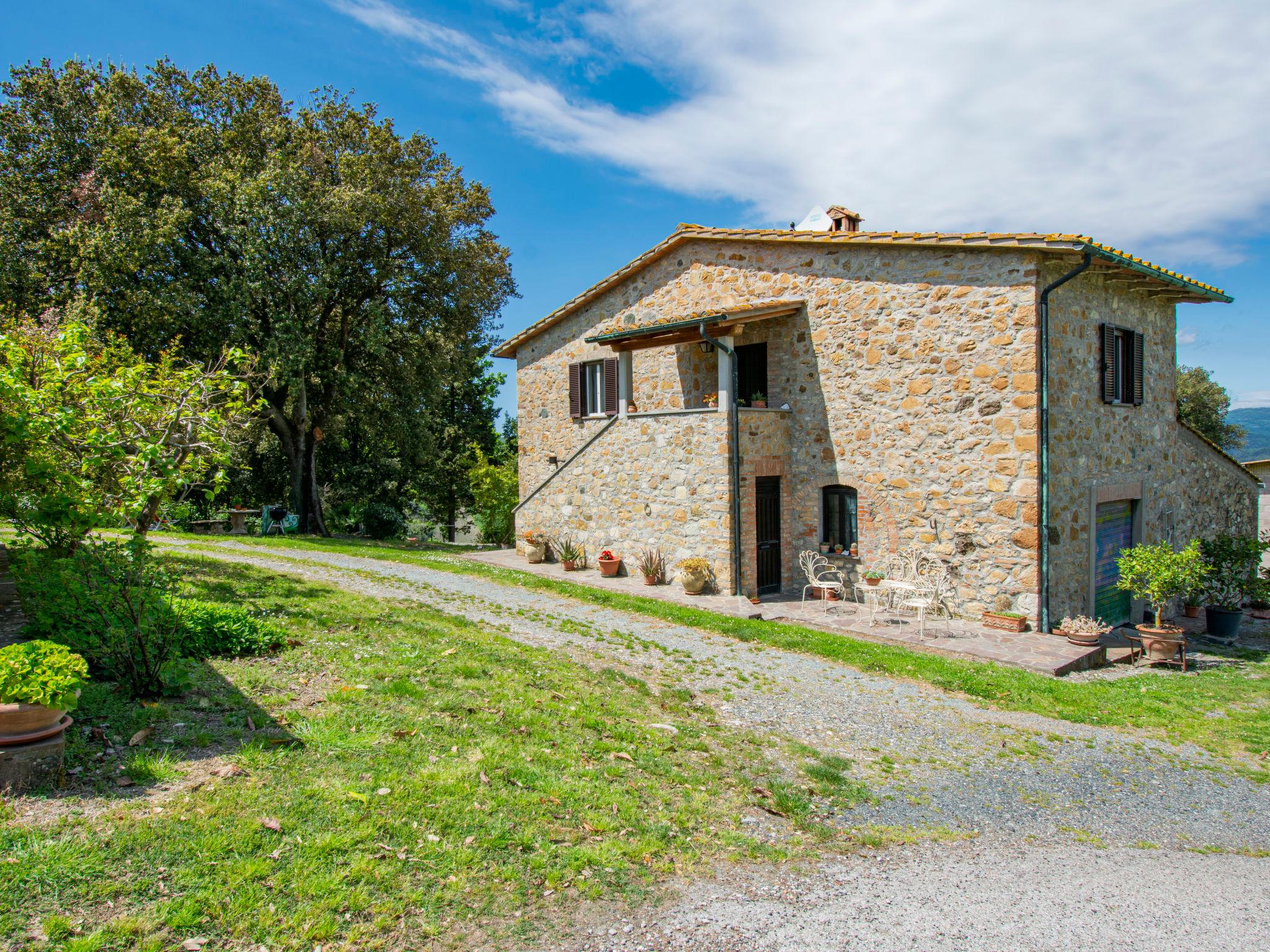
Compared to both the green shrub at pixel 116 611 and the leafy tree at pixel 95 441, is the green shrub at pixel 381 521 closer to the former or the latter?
the leafy tree at pixel 95 441

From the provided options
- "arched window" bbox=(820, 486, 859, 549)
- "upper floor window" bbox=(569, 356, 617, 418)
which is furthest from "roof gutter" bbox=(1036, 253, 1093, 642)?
"upper floor window" bbox=(569, 356, 617, 418)

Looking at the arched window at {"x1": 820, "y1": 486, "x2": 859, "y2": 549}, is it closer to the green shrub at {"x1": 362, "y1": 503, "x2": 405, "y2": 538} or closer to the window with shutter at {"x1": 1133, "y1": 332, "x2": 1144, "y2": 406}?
the window with shutter at {"x1": 1133, "y1": 332, "x2": 1144, "y2": 406}

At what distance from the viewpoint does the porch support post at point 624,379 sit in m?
17.7

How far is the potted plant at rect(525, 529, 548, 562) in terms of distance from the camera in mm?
18062

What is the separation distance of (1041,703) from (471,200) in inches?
891

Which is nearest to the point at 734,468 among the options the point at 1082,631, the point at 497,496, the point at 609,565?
the point at 609,565

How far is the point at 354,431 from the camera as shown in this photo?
32.8m

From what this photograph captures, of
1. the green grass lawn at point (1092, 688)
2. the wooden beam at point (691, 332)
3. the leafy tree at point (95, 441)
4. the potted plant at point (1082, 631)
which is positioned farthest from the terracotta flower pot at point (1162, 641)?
the leafy tree at point (95, 441)

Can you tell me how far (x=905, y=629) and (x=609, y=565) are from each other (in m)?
6.51

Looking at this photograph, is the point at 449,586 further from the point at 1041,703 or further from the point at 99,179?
the point at 99,179

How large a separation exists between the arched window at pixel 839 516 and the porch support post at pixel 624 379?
5332mm

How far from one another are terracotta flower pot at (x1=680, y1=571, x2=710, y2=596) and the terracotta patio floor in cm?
18

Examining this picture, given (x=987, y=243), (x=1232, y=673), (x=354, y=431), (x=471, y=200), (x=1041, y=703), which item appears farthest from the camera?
(x=354, y=431)

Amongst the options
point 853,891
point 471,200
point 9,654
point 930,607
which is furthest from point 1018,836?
point 471,200
